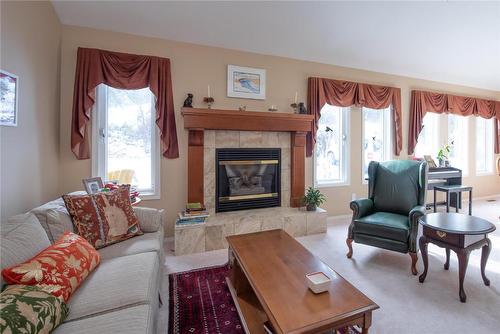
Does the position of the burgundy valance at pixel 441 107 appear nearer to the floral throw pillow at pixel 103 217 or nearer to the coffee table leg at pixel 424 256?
the coffee table leg at pixel 424 256

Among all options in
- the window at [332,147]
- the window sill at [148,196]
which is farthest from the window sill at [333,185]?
the window sill at [148,196]

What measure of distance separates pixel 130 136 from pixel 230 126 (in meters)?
1.29

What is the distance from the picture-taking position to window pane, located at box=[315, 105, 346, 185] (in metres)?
4.06

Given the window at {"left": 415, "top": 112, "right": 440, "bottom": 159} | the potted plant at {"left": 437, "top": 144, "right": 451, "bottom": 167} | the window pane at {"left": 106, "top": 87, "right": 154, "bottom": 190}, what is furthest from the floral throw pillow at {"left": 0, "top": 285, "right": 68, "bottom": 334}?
the potted plant at {"left": 437, "top": 144, "right": 451, "bottom": 167}

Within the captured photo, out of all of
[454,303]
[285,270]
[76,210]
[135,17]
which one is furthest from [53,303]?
[135,17]

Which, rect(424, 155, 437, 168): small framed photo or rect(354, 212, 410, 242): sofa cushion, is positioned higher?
rect(424, 155, 437, 168): small framed photo

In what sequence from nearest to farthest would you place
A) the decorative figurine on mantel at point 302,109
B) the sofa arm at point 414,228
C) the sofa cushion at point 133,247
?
the sofa cushion at point 133,247
the sofa arm at point 414,228
the decorative figurine on mantel at point 302,109

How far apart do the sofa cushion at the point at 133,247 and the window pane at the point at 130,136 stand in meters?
1.31

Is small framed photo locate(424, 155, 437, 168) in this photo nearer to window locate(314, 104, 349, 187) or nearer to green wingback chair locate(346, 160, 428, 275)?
window locate(314, 104, 349, 187)

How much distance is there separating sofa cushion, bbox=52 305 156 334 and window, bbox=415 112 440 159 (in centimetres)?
556

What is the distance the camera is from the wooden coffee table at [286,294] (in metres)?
1.10

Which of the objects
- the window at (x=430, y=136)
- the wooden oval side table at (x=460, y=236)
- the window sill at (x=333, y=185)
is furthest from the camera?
the window at (x=430, y=136)

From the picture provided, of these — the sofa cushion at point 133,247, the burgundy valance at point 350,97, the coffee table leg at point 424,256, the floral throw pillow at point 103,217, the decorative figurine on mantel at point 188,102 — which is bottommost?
the coffee table leg at point 424,256

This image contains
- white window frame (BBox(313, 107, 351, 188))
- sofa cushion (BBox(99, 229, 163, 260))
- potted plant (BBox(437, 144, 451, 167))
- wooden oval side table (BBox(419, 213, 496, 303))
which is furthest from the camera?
potted plant (BBox(437, 144, 451, 167))
